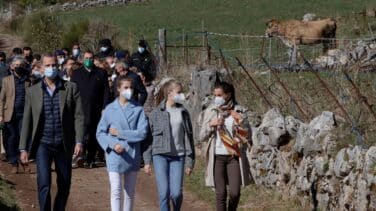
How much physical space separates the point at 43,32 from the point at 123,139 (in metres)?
28.3

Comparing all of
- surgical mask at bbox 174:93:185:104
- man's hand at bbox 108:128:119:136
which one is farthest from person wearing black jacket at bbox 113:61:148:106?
man's hand at bbox 108:128:119:136

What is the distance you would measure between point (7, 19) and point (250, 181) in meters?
46.8

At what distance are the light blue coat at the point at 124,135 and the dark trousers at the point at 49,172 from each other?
49cm

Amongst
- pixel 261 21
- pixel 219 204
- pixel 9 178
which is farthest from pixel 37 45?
pixel 219 204

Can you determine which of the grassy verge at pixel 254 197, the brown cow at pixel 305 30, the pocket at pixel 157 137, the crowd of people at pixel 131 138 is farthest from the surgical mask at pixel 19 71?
the brown cow at pixel 305 30

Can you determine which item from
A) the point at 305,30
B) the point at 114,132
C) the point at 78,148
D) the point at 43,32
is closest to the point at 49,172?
the point at 78,148

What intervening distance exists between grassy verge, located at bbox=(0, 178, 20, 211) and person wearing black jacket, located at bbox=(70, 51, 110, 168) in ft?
6.16

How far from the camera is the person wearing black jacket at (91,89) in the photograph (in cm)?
1598

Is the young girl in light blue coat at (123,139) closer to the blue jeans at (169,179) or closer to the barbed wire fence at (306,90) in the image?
the blue jeans at (169,179)

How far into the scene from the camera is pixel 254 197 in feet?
43.4

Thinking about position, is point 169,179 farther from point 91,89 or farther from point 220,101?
point 91,89

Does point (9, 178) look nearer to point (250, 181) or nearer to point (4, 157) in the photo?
point (4, 157)

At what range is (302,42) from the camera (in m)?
29.8

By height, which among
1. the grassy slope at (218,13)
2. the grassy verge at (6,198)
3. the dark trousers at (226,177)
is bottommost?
the grassy verge at (6,198)
